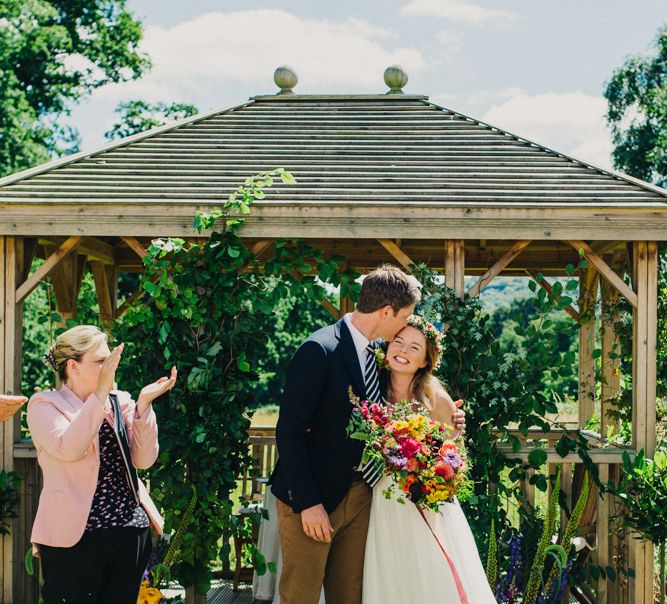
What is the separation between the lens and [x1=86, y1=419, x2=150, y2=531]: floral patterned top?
3.88m

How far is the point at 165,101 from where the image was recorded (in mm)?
25906

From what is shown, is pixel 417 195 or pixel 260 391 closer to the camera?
pixel 417 195

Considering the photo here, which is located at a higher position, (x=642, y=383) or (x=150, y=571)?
(x=642, y=383)

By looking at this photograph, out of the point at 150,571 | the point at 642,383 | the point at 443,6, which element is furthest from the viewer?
the point at 443,6

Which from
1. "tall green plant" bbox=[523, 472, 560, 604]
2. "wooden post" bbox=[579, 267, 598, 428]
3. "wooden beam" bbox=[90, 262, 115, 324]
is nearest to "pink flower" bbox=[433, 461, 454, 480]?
"tall green plant" bbox=[523, 472, 560, 604]

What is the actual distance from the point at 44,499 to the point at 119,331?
2.42 metres

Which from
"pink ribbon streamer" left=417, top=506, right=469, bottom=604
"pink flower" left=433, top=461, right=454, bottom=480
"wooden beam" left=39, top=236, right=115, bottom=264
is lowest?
"pink ribbon streamer" left=417, top=506, right=469, bottom=604

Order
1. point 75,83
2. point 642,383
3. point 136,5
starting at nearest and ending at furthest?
point 642,383, point 75,83, point 136,5

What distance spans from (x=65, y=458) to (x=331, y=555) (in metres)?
1.39

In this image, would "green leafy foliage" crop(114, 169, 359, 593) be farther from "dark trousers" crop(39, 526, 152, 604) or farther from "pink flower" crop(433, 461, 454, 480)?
"pink flower" crop(433, 461, 454, 480)

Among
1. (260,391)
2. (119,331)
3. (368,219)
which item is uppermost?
(368,219)

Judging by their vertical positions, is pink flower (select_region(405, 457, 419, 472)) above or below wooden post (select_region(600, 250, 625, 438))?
below

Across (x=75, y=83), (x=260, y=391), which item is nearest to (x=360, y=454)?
(x=75, y=83)

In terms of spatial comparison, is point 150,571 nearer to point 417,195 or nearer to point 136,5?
point 417,195
